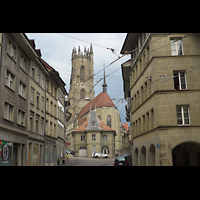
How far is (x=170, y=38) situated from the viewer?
750 inches

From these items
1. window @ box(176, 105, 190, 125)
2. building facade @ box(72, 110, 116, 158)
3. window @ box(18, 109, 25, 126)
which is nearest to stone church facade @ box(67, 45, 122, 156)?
building facade @ box(72, 110, 116, 158)

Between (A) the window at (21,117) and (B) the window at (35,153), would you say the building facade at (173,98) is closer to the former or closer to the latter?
(A) the window at (21,117)

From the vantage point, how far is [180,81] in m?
18.4

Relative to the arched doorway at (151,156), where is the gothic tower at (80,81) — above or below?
above

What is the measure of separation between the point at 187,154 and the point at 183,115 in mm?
3577

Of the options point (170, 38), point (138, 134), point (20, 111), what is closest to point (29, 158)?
point (20, 111)

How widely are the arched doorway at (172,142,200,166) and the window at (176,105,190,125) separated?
1576 mm

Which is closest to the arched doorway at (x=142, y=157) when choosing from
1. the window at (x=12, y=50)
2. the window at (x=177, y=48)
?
the window at (x=177, y=48)

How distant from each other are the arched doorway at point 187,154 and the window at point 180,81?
3.68 meters

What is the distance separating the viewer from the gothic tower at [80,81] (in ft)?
353
